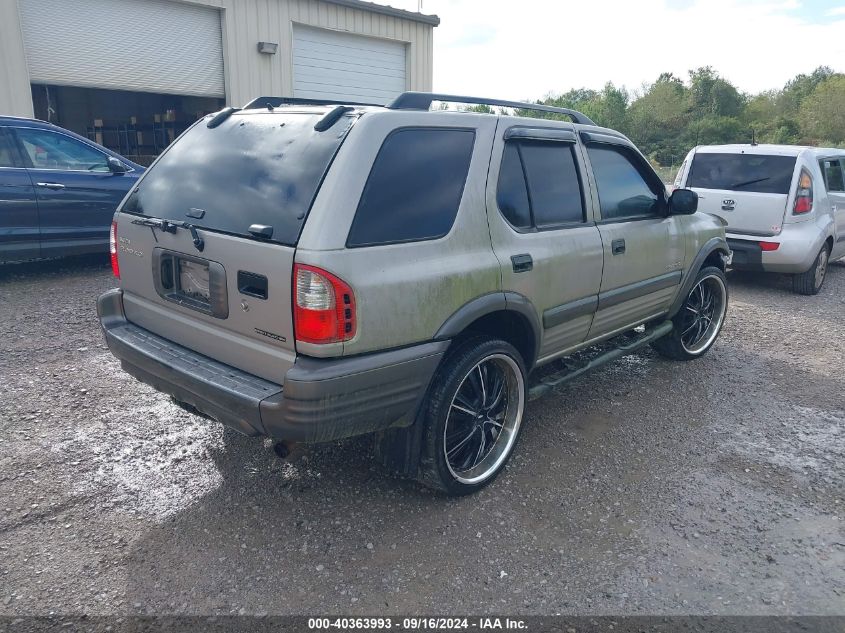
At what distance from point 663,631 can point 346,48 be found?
1285 cm

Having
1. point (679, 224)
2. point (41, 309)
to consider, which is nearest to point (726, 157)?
point (679, 224)

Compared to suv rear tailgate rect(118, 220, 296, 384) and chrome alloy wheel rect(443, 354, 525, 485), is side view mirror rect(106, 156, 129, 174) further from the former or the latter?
chrome alloy wheel rect(443, 354, 525, 485)

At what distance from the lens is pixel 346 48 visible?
1317cm

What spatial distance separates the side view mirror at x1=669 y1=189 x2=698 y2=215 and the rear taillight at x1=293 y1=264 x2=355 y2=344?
294 centimetres

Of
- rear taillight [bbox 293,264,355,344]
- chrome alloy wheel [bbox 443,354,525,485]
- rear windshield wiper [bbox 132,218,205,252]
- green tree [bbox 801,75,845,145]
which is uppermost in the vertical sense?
green tree [bbox 801,75,845,145]

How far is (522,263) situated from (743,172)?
19.3 ft

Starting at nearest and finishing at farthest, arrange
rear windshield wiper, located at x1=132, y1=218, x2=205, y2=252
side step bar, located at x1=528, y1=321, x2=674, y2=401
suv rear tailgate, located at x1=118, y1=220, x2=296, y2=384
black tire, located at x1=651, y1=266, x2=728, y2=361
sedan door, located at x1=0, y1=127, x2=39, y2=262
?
suv rear tailgate, located at x1=118, y1=220, x2=296, y2=384 → rear windshield wiper, located at x1=132, y1=218, x2=205, y2=252 → side step bar, located at x1=528, y1=321, x2=674, y2=401 → black tire, located at x1=651, y1=266, x2=728, y2=361 → sedan door, located at x1=0, y1=127, x2=39, y2=262

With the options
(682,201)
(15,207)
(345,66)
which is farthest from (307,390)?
(345,66)

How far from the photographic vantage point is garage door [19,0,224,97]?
9719 mm

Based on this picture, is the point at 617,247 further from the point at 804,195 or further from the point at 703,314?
the point at 804,195

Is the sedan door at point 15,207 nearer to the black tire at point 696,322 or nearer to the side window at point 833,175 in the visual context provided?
the black tire at point 696,322

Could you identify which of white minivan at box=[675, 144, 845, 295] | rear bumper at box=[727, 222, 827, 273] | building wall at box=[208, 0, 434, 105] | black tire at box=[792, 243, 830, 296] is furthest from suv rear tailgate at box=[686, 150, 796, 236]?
building wall at box=[208, 0, 434, 105]

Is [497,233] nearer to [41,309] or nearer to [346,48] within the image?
[41,309]

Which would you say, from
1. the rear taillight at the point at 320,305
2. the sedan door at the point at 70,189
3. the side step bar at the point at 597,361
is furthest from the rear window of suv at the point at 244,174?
the sedan door at the point at 70,189
